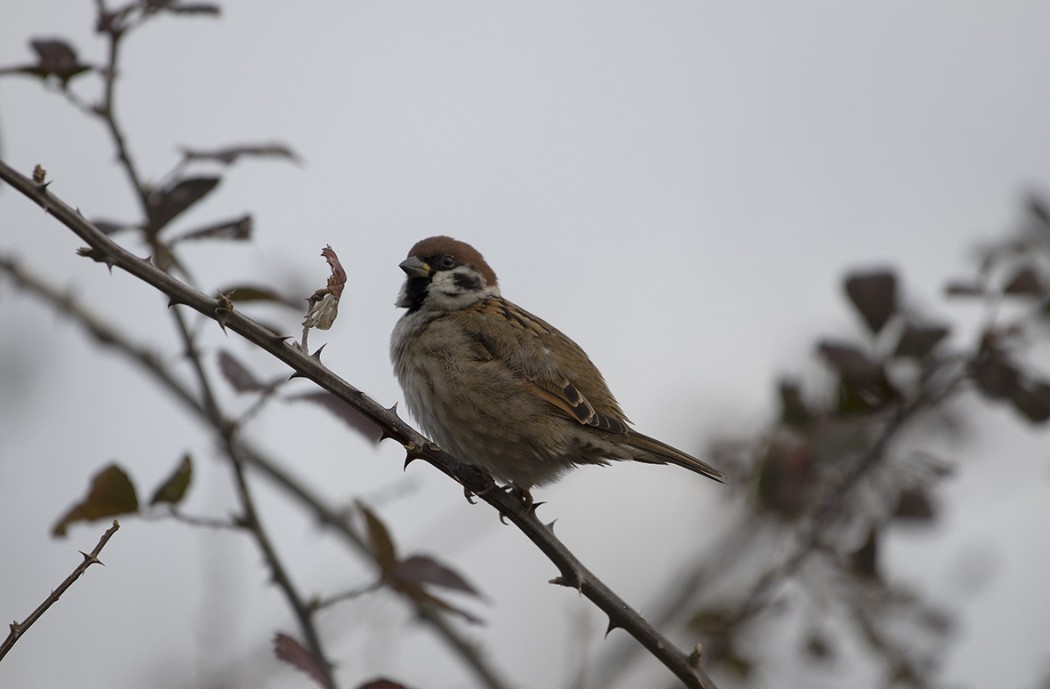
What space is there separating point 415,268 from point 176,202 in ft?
4.60

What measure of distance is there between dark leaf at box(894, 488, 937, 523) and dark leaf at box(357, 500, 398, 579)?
160 cm

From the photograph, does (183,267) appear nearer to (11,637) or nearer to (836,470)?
(11,637)

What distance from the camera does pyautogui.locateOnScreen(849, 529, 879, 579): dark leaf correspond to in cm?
333

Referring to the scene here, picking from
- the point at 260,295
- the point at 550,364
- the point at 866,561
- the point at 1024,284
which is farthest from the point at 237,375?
the point at 1024,284

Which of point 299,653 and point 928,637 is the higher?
point 299,653

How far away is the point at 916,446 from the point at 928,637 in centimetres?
92

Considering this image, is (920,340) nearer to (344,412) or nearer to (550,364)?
(550,364)

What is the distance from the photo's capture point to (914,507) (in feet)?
11.4

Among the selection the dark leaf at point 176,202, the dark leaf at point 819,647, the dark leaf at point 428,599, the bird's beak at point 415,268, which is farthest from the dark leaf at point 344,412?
the dark leaf at point 819,647

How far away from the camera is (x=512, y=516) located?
A: 2588 mm

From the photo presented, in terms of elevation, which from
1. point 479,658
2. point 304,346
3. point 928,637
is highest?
point 304,346

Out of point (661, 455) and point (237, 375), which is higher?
point (237, 375)

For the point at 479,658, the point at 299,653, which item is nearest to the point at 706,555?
the point at 479,658

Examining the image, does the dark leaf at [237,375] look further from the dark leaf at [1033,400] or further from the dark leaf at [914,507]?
the dark leaf at [1033,400]
